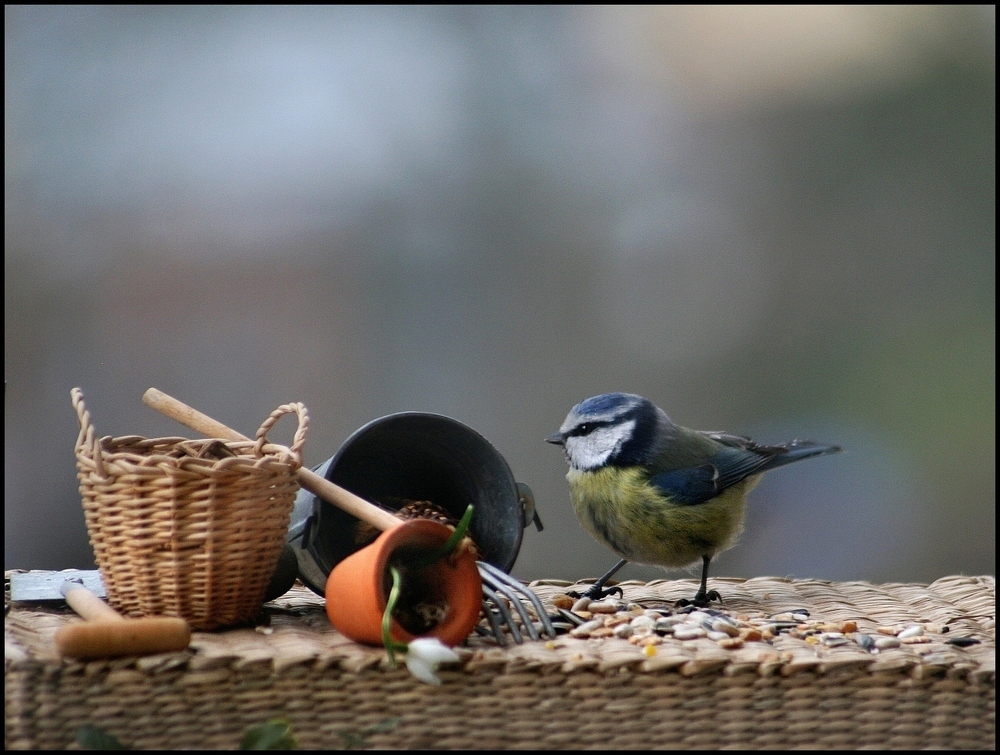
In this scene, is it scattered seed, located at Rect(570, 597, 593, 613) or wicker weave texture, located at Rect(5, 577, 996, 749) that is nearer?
wicker weave texture, located at Rect(5, 577, 996, 749)

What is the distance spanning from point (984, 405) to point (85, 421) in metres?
2.97

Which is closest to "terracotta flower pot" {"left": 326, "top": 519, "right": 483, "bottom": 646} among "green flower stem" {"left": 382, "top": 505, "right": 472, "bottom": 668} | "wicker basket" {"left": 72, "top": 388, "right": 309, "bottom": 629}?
"green flower stem" {"left": 382, "top": 505, "right": 472, "bottom": 668}

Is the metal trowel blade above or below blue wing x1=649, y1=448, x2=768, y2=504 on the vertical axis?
below

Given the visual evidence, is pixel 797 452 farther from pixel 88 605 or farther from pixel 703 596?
pixel 88 605

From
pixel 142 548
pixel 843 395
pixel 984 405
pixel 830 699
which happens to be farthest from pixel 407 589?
pixel 984 405

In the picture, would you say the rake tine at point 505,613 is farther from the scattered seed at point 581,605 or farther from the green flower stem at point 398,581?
the scattered seed at point 581,605

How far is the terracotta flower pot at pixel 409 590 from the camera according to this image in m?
1.49

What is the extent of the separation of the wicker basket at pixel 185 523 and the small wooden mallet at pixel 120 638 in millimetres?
165

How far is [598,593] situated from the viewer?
211 cm

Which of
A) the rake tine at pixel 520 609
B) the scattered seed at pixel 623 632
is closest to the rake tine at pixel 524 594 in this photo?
the rake tine at pixel 520 609

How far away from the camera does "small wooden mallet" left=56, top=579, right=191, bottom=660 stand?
1.33m

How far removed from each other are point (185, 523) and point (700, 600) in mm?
1010

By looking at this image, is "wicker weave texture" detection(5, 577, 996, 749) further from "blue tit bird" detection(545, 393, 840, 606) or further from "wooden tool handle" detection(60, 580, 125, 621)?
"blue tit bird" detection(545, 393, 840, 606)

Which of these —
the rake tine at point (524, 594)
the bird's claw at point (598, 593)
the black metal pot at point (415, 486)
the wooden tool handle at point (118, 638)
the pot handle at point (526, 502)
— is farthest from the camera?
the bird's claw at point (598, 593)
